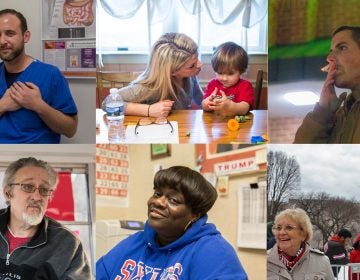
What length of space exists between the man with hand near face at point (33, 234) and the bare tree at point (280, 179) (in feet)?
2.32

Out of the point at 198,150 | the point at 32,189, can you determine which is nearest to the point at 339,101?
the point at 198,150

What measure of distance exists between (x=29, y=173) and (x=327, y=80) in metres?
1.12

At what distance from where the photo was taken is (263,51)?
1725 millimetres

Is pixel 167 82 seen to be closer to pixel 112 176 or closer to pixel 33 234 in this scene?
pixel 112 176

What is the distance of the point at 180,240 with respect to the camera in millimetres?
1598

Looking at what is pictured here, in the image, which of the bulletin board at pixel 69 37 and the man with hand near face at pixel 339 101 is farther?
the bulletin board at pixel 69 37

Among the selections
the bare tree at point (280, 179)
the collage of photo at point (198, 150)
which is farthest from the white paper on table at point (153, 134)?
the bare tree at point (280, 179)

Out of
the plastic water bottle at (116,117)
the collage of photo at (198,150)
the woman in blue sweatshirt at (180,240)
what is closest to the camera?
the woman in blue sweatshirt at (180,240)

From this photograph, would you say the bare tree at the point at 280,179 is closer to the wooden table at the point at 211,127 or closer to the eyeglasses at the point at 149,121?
the wooden table at the point at 211,127

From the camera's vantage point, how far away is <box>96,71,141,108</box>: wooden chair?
1763mm

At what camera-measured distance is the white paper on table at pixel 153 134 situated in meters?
1.75

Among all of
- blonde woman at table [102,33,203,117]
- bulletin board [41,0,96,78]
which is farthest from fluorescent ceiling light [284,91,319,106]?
bulletin board [41,0,96,78]

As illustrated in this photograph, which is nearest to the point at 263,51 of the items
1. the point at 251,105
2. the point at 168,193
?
the point at 251,105

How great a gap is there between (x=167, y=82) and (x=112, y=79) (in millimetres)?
199
